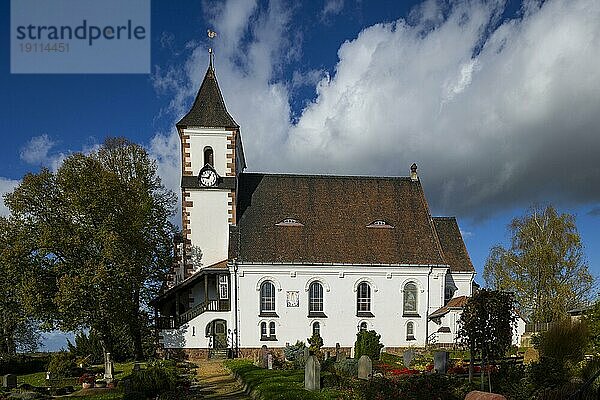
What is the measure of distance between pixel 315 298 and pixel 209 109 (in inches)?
604

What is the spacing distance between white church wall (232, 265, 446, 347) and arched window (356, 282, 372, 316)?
0.33 m

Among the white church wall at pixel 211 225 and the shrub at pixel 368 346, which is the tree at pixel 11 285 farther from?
the shrub at pixel 368 346

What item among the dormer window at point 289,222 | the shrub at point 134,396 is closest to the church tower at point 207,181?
the dormer window at point 289,222

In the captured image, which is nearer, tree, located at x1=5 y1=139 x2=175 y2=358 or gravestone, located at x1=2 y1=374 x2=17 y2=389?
gravestone, located at x1=2 y1=374 x2=17 y2=389

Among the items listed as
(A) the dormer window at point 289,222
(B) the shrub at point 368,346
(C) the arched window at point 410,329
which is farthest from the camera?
(A) the dormer window at point 289,222

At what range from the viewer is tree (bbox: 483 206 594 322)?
39531mm

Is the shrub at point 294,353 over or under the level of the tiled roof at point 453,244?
under

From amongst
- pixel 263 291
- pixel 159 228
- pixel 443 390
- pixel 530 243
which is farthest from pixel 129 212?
pixel 530 243

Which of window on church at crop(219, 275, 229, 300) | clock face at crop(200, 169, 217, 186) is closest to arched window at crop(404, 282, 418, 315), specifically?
window on church at crop(219, 275, 229, 300)

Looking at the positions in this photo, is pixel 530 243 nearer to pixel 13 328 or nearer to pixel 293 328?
pixel 293 328

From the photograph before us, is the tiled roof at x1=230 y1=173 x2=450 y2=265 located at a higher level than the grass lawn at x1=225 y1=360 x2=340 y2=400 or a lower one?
higher

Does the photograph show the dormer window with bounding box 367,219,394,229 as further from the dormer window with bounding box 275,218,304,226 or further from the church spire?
the church spire

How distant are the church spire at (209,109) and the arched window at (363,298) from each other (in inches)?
553

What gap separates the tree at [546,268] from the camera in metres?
39.5
